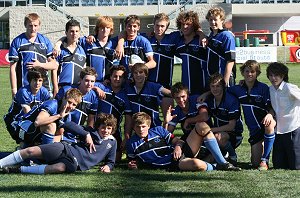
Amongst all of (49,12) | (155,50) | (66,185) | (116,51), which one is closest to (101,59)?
(116,51)

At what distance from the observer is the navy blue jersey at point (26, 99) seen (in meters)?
7.02

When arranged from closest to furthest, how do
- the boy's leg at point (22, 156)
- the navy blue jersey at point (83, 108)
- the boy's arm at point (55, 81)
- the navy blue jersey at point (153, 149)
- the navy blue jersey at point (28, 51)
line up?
the boy's leg at point (22, 156)
the navy blue jersey at point (153, 149)
the navy blue jersey at point (83, 108)
the boy's arm at point (55, 81)
the navy blue jersey at point (28, 51)

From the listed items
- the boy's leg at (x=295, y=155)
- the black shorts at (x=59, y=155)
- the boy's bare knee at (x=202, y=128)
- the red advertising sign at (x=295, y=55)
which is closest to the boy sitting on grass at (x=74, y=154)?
the black shorts at (x=59, y=155)

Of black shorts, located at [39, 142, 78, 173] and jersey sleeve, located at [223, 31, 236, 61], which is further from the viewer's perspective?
jersey sleeve, located at [223, 31, 236, 61]

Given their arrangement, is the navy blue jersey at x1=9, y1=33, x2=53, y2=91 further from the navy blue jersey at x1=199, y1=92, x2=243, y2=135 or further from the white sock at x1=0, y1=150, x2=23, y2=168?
the navy blue jersey at x1=199, y1=92, x2=243, y2=135

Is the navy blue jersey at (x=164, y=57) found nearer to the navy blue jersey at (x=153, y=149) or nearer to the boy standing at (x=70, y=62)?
the boy standing at (x=70, y=62)

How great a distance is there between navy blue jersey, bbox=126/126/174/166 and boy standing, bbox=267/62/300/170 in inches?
44.5

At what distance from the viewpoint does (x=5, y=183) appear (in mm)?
Answer: 5816

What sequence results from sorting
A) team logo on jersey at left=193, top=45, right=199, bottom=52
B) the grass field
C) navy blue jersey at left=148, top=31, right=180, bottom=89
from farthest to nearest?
navy blue jersey at left=148, top=31, right=180, bottom=89, team logo on jersey at left=193, top=45, right=199, bottom=52, the grass field

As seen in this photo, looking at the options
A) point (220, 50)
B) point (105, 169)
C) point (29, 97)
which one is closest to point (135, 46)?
point (220, 50)

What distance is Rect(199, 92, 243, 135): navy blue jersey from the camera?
6742 millimetres

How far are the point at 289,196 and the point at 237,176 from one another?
0.95m

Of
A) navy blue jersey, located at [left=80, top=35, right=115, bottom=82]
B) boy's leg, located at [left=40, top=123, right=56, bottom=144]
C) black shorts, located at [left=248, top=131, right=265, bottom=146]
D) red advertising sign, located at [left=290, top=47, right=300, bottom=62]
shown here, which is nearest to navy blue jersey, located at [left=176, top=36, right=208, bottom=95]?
navy blue jersey, located at [left=80, top=35, right=115, bottom=82]

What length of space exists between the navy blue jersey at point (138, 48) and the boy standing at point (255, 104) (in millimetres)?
1212
